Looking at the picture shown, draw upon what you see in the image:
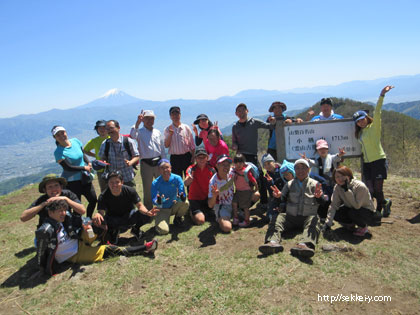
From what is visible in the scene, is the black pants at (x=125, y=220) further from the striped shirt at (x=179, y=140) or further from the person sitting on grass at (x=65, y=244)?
the striped shirt at (x=179, y=140)

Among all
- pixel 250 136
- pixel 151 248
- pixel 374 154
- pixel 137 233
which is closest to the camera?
pixel 151 248

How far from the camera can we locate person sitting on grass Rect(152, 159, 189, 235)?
6.50 m

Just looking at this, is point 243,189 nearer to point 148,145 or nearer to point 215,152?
point 215,152

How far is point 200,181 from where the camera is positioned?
7098 mm

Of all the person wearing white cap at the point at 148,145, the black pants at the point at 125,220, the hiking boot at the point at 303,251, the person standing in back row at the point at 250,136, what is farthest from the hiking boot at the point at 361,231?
the person wearing white cap at the point at 148,145

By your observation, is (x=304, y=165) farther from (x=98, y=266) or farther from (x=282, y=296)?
(x=98, y=266)

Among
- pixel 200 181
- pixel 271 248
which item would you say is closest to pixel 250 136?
pixel 200 181

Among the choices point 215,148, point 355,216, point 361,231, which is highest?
point 215,148

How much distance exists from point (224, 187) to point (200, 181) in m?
0.84

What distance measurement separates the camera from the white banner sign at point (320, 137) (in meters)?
6.93

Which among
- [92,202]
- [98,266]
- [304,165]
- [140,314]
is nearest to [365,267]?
[304,165]

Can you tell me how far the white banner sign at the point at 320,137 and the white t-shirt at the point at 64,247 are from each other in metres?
5.61

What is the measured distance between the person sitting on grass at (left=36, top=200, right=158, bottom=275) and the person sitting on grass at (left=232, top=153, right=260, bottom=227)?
2.35 m

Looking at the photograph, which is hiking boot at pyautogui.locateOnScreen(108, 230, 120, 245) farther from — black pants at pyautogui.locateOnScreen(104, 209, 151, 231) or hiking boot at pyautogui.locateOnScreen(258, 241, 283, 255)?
hiking boot at pyautogui.locateOnScreen(258, 241, 283, 255)
